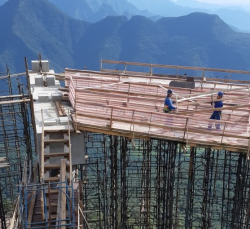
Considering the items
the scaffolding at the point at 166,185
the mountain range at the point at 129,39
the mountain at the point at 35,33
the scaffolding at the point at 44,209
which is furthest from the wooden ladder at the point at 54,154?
the mountain range at the point at 129,39

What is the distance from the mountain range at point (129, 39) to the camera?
104 m

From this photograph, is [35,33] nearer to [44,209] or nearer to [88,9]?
[88,9]

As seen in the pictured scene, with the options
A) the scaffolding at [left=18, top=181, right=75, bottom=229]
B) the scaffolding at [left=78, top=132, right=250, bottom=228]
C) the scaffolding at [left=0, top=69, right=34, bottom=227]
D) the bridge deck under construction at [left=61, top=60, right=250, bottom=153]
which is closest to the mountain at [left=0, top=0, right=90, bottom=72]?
the scaffolding at [left=0, top=69, right=34, bottom=227]

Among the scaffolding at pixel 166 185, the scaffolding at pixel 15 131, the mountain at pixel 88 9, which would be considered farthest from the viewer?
the mountain at pixel 88 9

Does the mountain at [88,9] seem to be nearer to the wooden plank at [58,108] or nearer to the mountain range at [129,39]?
the mountain range at [129,39]

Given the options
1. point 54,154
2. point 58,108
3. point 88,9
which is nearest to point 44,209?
point 54,154

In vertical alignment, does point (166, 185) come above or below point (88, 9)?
below

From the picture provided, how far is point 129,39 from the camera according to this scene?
110 metres

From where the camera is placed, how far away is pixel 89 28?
371 feet

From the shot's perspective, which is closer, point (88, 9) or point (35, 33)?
point (35, 33)

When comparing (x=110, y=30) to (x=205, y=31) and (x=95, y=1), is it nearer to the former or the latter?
(x=205, y=31)

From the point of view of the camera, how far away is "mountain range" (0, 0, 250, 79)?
4080 inches

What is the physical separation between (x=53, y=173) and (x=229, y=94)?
9049 millimetres

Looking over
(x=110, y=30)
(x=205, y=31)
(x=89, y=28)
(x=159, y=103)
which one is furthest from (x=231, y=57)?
(x=159, y=103)
